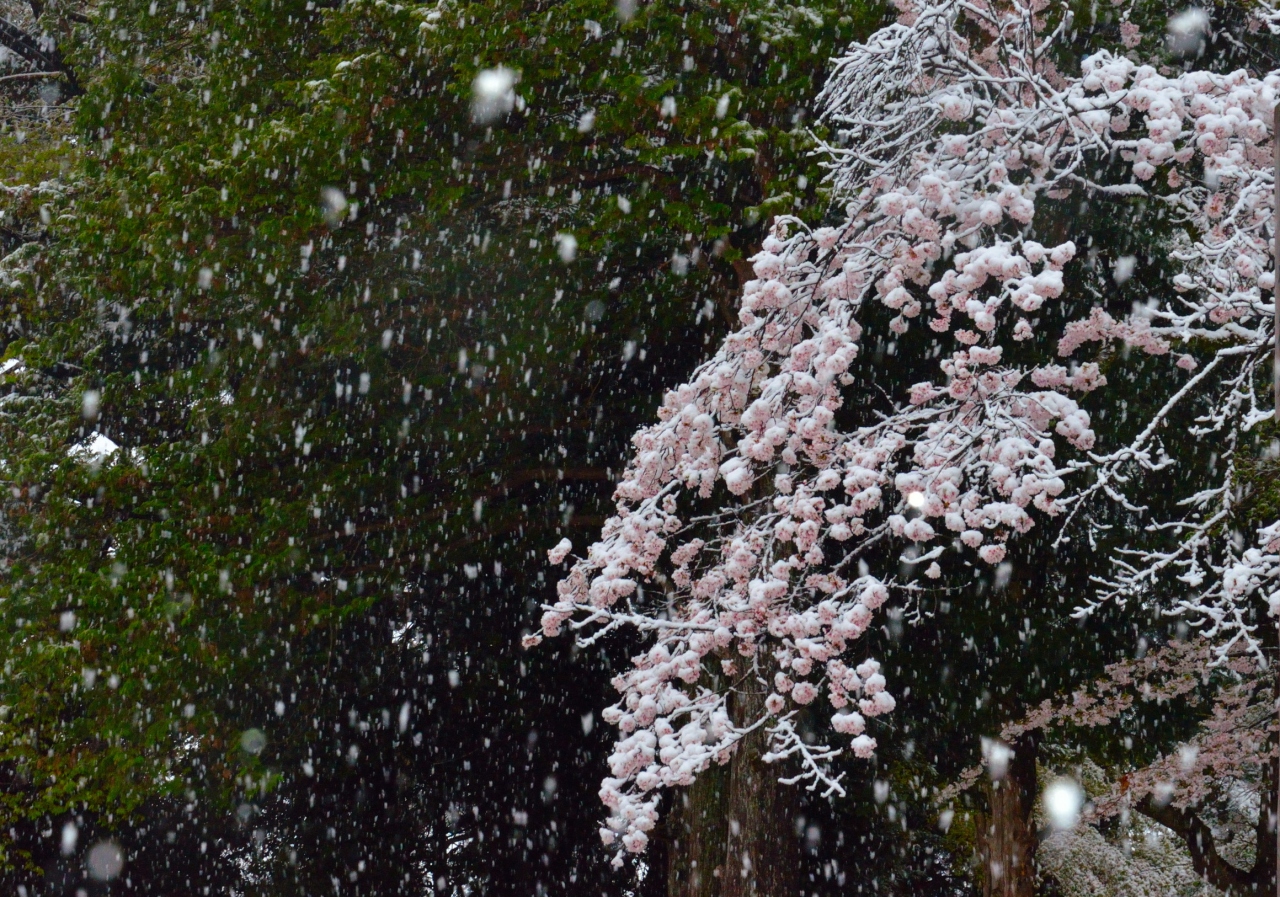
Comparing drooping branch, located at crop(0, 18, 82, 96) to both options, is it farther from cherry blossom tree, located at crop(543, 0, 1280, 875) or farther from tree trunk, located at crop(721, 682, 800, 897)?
cherry blossom tree, located at crop(543, 0, 1280, 875)

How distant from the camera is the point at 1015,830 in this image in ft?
33.2

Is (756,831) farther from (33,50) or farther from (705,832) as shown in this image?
(33,50)

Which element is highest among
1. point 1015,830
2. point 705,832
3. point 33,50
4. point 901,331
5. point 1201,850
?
point 33,50

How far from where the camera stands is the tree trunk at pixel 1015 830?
9.96 meters

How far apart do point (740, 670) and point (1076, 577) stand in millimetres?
2851

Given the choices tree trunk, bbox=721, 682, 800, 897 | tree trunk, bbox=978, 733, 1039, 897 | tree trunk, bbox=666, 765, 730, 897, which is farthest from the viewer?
tree trunk, bbox=978, 733, 1039, 897

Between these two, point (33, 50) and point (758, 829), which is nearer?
point (758, 829)

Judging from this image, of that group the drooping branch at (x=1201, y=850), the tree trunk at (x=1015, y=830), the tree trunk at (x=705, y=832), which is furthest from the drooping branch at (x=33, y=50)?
the drooping branch at (x=1201, y=850)

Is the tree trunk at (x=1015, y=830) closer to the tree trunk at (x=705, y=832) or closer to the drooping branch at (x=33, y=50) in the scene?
the tree trunk at (x=705, y=832)

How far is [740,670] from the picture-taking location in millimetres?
7684

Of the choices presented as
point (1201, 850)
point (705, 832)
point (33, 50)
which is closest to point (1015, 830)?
point (1201, 850)

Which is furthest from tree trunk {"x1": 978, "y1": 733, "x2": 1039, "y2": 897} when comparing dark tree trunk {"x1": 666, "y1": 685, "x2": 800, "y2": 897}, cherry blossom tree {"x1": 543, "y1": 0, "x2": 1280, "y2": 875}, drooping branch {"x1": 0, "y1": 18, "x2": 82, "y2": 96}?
drooping branch {"x1": 0, "y1": 18, "x2": 82, "y2": 96}

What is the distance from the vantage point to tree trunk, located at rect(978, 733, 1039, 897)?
9.96 metres

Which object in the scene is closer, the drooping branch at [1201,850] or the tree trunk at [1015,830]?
the tree trunk at [1015,830]
